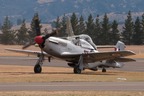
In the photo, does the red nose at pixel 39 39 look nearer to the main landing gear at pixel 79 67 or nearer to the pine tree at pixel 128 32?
the main landing gear at pixel 79 67

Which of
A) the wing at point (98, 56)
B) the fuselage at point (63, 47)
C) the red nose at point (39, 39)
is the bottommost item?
the wing at point (98, 56)

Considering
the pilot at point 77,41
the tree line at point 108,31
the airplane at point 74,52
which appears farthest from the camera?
the tree line at point 108,31

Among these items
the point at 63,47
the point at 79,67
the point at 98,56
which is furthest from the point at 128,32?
the point at 79,67

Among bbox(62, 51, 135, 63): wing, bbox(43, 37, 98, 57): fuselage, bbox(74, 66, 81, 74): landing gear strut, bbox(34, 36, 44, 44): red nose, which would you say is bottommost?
bbox(74, 66, 81, 74): landing gear strut

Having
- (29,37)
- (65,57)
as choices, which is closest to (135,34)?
(29,37)

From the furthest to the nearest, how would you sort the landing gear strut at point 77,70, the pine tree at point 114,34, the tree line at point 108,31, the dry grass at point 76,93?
the pine tree at point 114,34
the tree line at point 108,31
the landing gear strut at point 77,70
the dry grass at point 76,93

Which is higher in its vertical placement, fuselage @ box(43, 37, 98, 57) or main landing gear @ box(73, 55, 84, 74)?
fuselage @ box(43, 37, 98, 57)

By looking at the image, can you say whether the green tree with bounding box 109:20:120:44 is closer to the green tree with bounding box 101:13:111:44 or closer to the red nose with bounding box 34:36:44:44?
the green tree with bounding box 101:13:111:44

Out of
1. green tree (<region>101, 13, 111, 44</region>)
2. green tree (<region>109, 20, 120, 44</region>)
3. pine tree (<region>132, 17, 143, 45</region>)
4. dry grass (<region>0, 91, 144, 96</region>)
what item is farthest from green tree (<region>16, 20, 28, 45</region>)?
dry grass (<region>0, 91, 144, 96</region>)

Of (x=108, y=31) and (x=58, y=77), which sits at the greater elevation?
(x=108, y=31)

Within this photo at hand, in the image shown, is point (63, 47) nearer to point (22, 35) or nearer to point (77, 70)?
point (77, 70)

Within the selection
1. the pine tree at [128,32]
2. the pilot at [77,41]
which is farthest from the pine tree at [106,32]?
the pilot at [77,41]

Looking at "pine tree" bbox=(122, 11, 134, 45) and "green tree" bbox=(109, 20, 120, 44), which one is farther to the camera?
"pine tree" bbox=(122, 11, 134, 45)

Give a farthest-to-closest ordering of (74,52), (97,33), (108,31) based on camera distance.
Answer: (97,33)
(108,31)
(74,52)
